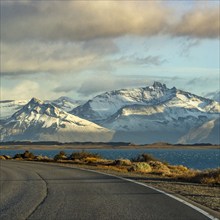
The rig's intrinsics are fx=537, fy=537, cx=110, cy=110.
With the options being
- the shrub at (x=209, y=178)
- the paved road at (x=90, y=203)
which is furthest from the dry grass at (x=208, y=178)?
the paved road at (x=90, y=203)

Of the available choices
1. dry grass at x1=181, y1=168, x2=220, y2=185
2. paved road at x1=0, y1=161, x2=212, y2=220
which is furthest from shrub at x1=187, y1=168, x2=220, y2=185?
paved road at x1=0, y1=161, x2=212, y2=220

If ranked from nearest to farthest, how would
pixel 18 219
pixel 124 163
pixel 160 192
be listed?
pixel 18 219, pixel 160 192, pixel 124 163

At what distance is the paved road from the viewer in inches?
512

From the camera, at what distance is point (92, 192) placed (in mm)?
18797

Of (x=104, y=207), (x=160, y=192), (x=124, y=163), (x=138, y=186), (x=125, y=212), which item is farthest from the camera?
(x=124, y=163)

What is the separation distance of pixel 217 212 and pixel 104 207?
9.83 ft

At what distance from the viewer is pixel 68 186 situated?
21453mm

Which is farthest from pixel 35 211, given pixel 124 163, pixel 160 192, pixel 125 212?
pixel 124 163

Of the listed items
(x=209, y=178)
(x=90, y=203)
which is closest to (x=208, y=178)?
(x=209, y=178)

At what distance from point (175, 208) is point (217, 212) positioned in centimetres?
112

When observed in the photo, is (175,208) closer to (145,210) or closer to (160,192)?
(145,210)

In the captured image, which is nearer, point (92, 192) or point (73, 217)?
point (73, 217)

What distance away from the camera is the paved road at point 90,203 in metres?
13.0

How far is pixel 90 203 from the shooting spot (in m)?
15.5
